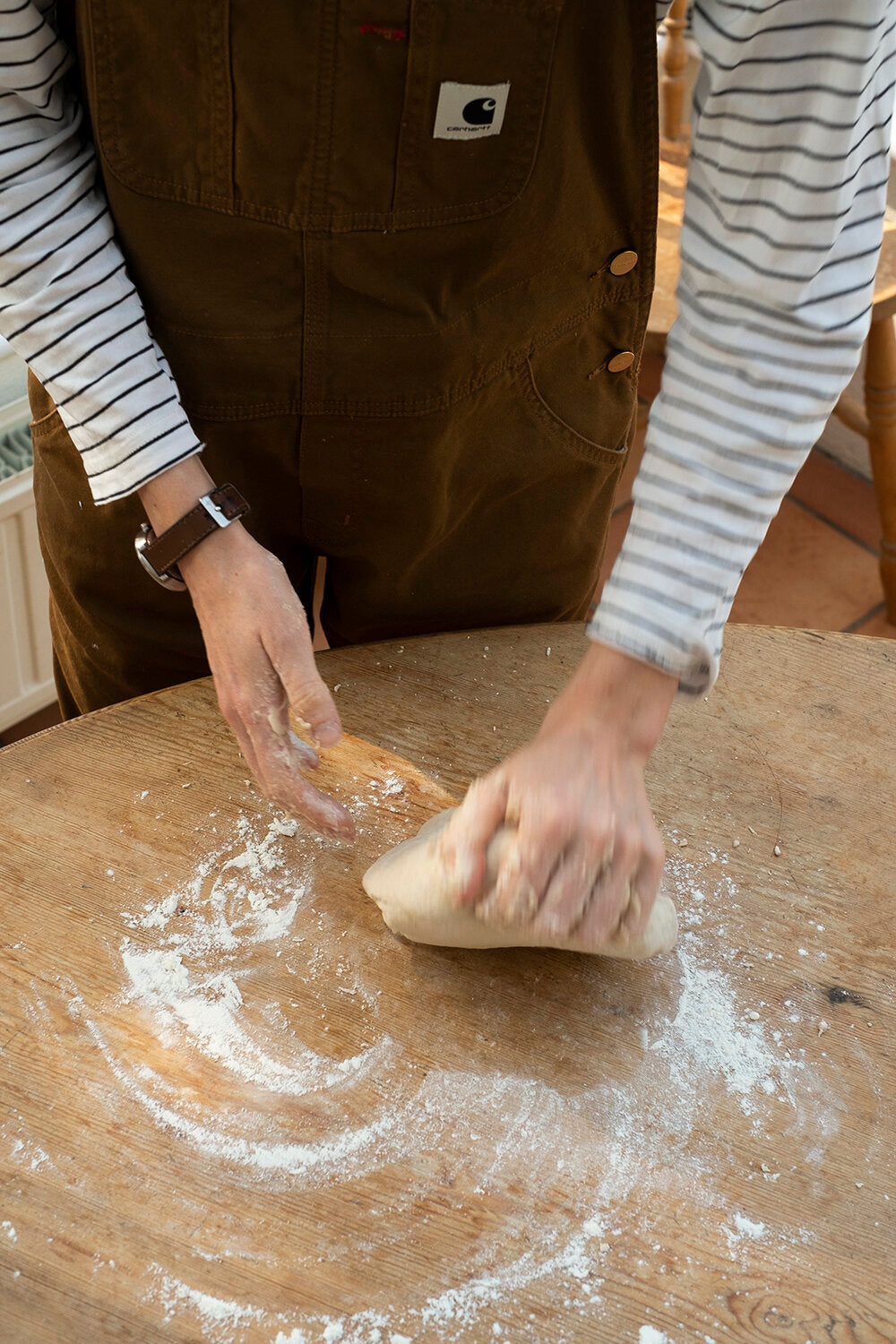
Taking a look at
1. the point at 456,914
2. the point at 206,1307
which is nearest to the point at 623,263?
the point at 456,914

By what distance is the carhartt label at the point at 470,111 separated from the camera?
71cm

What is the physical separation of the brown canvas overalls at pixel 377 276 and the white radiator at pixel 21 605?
21.9 inches

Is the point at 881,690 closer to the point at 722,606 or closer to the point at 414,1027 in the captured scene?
the point at 722,606

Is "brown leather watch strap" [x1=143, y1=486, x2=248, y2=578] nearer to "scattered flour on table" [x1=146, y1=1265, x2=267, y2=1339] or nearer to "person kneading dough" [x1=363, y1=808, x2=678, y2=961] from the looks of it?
"person kneading dough" [x1=363, y1=808, x2=678, y2=961]

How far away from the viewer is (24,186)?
29.3 inches

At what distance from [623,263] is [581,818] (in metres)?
0.43

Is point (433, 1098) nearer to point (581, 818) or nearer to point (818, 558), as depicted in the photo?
point (581, 818)

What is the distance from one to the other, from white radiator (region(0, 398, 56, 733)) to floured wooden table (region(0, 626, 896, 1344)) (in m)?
0.73

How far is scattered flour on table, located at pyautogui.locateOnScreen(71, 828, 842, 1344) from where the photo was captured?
2.18 feet

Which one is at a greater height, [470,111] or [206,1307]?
[470,111]

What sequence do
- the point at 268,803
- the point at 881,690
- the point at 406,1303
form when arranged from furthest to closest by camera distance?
the point at 881,690, the point at 268,803, the point at 406,1303

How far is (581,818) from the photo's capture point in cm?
68

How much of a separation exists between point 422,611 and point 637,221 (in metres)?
0.39

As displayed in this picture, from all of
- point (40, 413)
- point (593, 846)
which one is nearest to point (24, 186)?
point (40, 413)
